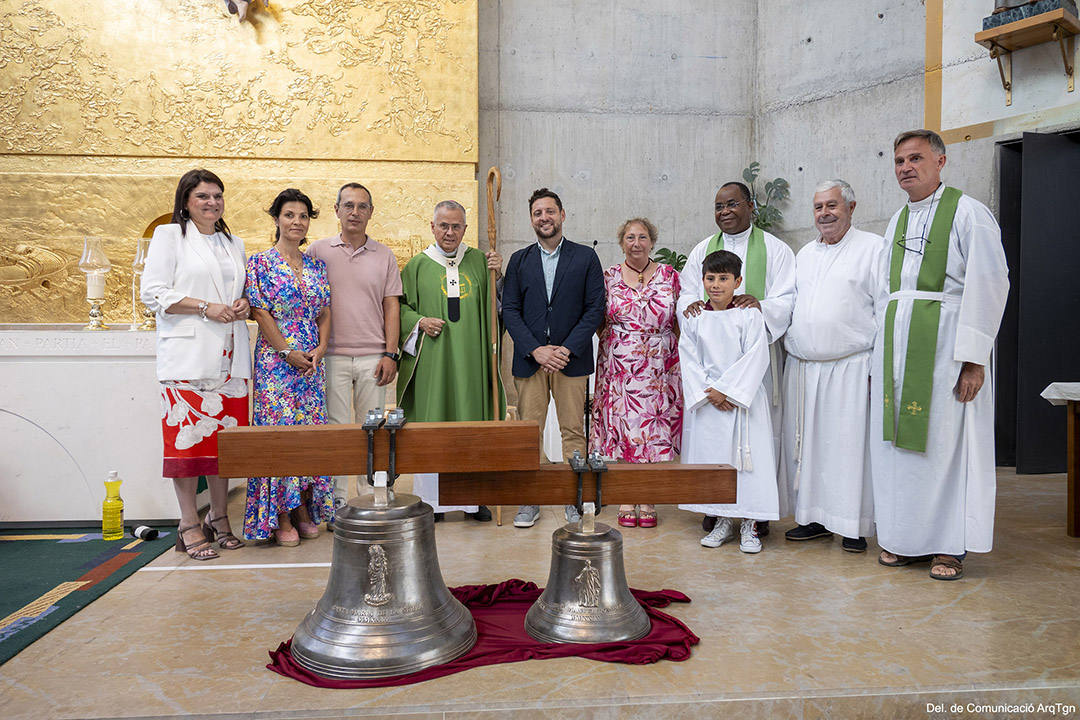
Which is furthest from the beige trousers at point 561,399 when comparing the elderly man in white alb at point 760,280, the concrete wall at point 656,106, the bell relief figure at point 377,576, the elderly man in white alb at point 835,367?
the concrete wall at point 656,106

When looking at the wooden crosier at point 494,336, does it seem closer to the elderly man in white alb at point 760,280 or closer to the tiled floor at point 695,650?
the tiled floor at point 695,650

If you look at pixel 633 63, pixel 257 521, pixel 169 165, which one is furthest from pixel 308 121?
pixel 257 521

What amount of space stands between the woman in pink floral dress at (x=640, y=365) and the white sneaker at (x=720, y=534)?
43cm

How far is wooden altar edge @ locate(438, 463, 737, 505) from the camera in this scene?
7.61 feet

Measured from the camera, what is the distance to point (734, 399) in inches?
149

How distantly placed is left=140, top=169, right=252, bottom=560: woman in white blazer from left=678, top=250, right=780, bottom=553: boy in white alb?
2.27 meters

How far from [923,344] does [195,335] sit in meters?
3.30

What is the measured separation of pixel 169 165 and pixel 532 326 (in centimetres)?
428

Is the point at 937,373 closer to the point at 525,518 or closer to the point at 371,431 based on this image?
the point at 525,518

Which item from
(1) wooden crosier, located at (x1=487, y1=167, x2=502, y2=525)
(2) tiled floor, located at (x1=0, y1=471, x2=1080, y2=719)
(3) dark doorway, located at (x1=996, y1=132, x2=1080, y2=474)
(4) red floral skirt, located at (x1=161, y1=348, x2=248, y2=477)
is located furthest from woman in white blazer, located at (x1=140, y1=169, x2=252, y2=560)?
(3) dark doorway, located at (x1=996, y1=132, x2=1080, y2=474)

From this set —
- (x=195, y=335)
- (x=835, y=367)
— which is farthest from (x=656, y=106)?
(x=195, y=335)

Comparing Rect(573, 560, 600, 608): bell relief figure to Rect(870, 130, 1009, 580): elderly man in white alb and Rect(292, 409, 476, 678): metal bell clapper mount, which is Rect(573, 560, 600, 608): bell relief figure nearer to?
Rect(292, 409, 476, 678): metal bell clapper mount

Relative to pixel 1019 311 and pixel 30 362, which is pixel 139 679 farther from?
pixel 1019 311

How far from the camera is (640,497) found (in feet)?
7.73
